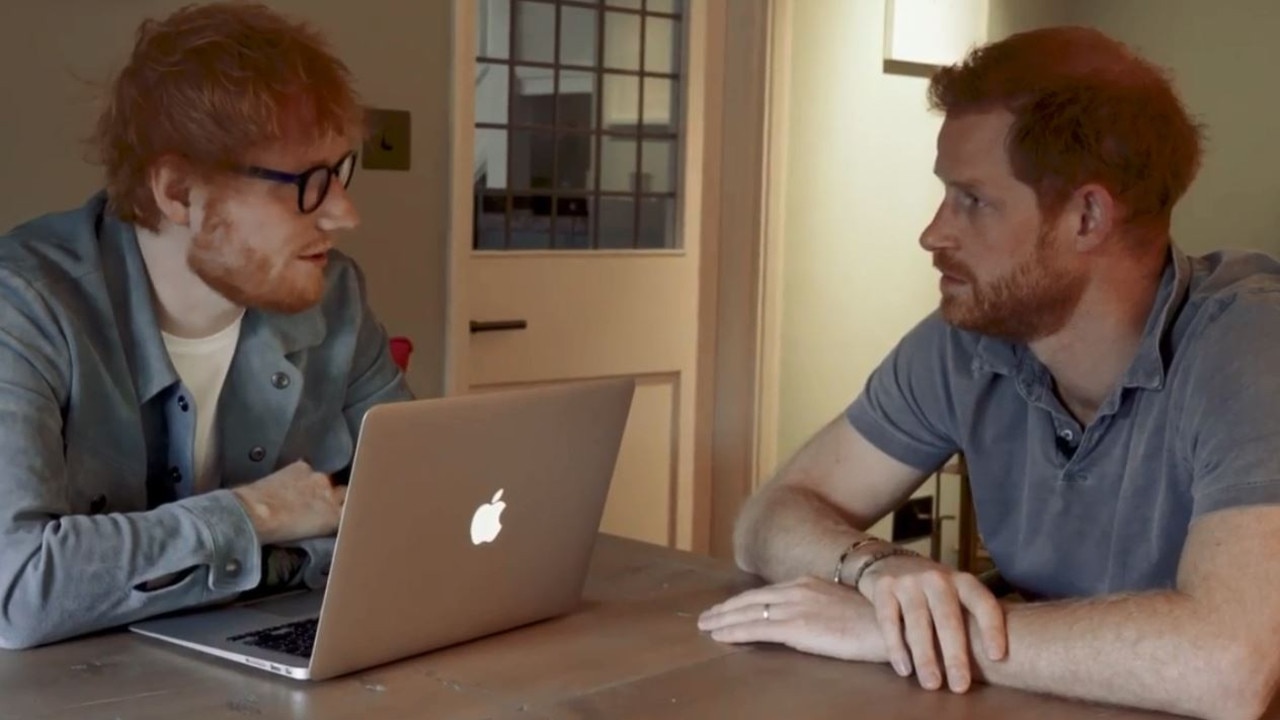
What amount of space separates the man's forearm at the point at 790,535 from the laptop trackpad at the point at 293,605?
510mm

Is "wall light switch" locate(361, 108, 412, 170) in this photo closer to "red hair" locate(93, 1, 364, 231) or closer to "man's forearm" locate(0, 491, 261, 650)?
"red hair" locate(93, 1, 364, 231)

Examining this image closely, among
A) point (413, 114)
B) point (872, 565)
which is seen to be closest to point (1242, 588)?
point (872, 565)

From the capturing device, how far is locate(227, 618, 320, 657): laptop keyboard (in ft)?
4.96

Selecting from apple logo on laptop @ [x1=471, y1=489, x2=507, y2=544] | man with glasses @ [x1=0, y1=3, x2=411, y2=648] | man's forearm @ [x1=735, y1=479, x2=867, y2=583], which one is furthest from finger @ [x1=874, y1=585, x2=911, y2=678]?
man with glasses @ [x1=0, y1=3, x2=411, y2=648]

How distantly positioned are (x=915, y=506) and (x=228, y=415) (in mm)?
2975

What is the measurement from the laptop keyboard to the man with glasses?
90mm

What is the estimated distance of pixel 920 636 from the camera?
1524 millimetres

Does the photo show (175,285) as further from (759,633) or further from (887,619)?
(887,619)

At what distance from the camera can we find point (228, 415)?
1.89 m

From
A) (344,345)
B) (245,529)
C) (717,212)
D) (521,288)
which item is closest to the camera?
(245,529)

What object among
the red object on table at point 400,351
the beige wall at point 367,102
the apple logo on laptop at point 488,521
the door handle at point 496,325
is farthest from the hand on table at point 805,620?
the door handle at point 496,325

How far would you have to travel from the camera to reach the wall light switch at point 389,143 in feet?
10.1

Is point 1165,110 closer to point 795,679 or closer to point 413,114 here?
point 795,679

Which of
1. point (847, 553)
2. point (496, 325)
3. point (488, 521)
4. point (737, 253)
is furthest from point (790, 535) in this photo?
point (737, 253)
